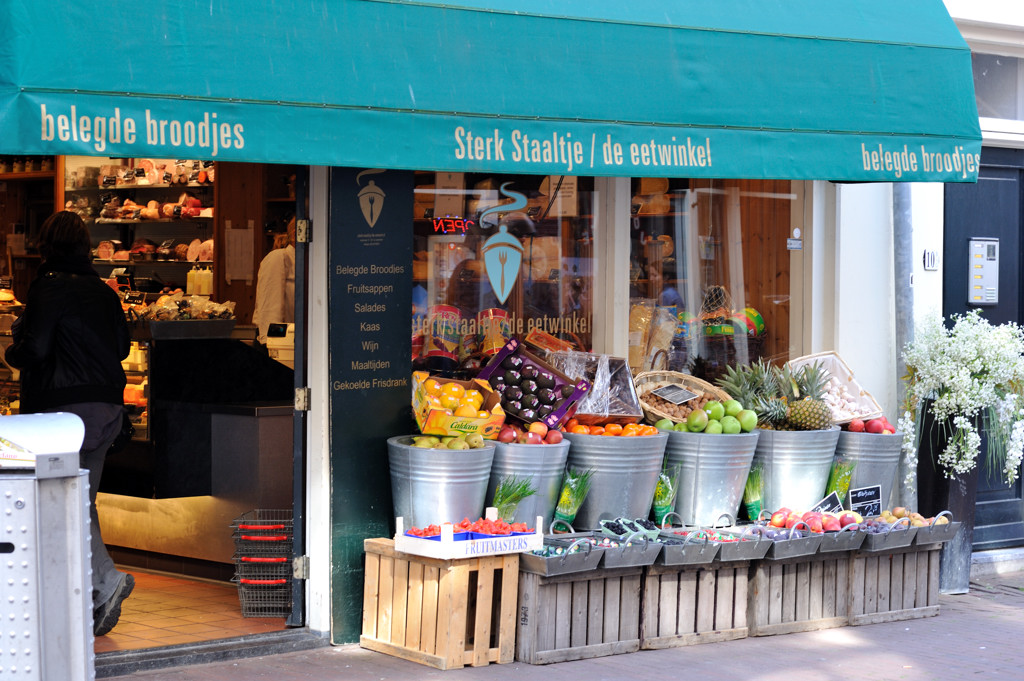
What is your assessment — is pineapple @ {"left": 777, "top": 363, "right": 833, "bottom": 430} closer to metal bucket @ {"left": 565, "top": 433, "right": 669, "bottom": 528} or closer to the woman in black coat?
metal bucket @ {"left": 565, "top": 433, "right": 669, "bottom": 528}

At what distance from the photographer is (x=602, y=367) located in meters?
7.57

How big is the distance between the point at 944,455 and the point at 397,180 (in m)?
3.88

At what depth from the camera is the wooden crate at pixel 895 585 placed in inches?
297

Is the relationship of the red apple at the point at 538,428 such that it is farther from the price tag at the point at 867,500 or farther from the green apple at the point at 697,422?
the price tag at the point at 867,500

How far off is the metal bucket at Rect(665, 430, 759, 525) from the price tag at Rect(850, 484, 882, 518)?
0.89 metres

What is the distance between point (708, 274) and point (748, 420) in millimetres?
1494

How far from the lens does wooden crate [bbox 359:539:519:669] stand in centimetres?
624

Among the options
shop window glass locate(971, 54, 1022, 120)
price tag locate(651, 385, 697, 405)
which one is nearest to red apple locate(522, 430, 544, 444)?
price tag locate(651, 385, 697, 405)

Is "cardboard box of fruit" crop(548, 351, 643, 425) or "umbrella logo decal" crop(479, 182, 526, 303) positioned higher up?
"umbrella logo decal" crop(479, 182, 526, 303)

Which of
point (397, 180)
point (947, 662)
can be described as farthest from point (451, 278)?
point (947, 662)

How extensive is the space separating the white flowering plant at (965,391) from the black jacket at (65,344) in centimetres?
483

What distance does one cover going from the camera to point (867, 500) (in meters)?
7.82

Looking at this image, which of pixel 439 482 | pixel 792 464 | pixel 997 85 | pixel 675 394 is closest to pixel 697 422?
pixel 675 394

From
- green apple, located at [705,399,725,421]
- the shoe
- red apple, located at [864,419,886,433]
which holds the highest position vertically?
green apple, located at [705,399,725,421]
